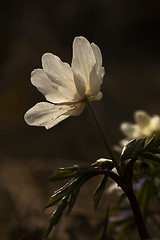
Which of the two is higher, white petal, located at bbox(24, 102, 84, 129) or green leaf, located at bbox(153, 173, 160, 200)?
white petal, located at bbox(24, 102, 84, 129)

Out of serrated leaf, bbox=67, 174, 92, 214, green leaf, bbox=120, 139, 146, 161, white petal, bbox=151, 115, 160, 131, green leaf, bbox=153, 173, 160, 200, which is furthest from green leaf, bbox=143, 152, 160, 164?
white petal, bbox=151, 115, 160, 131

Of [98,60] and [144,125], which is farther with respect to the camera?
[144,125]

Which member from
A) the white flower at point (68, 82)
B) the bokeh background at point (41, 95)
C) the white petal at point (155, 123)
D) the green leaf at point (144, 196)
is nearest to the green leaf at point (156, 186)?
the green leaf at point (144, 196)

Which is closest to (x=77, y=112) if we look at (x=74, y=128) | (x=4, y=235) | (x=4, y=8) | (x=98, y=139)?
(x=4, y=235)

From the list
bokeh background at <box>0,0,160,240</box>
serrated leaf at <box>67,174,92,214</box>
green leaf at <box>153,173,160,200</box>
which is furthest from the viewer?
bokeh background at <box>0,0,160,240</box>

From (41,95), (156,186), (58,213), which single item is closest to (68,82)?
(58,213)

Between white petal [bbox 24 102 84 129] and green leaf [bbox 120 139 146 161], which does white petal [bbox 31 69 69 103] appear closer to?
white petal [bbox 24 102 84 129]

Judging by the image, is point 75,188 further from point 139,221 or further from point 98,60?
point 98,60
